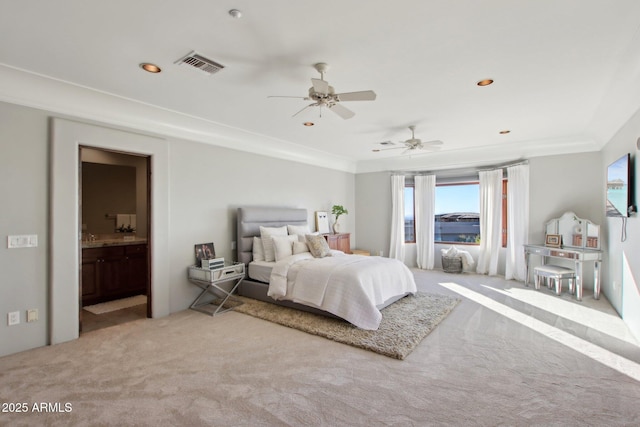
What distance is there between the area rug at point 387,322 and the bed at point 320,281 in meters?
0.11

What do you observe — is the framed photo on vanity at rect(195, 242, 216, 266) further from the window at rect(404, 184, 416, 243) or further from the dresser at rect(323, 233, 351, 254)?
the window at rect(404, 184, 416, 243)

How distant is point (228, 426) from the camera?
80.0 inches

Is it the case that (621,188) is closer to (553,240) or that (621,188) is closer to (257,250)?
(553,240)

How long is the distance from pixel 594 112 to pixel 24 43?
6069mm

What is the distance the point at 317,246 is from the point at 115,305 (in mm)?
3109

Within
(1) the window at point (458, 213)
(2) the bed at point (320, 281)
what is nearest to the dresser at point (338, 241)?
(2) the bed at point (320, 281)

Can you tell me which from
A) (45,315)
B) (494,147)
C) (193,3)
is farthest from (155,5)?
(494,147)

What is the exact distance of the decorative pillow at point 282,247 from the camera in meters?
4.80

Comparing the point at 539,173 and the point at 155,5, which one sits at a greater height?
the point at 155,5

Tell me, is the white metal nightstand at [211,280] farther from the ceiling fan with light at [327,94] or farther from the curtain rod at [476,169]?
the curtain rod at [476,169]

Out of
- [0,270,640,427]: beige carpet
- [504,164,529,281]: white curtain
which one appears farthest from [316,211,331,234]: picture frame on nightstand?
[504,164,529,281]: white curtain

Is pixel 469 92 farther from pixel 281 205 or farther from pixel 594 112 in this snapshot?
pixel 281 205

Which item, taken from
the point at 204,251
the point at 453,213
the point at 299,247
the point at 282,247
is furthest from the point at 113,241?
the point at 453,213

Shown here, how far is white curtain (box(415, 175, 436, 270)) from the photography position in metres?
7.19
